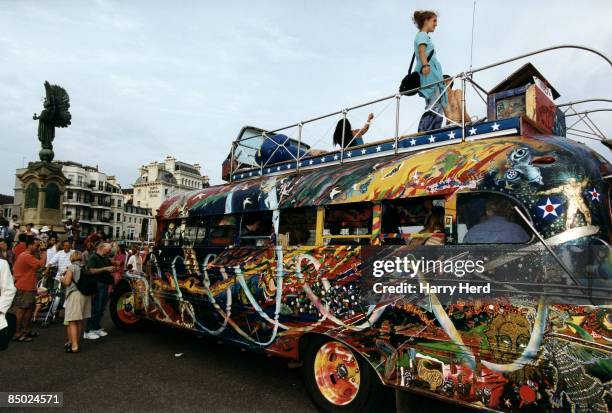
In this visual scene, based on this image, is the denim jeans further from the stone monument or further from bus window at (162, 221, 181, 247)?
the stone monument

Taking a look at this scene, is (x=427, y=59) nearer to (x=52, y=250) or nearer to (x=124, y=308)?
(x=124, y=308)

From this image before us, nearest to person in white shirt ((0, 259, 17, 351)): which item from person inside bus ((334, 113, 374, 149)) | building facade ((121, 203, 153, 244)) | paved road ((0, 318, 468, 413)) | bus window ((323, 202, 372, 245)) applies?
paved road ((0, 318, 468, 413))

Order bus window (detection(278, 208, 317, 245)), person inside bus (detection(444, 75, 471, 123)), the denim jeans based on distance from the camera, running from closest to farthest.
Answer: bus window (detection(278, 208, 317, 245)) < person inside bus (detection(444, 75, 471, 123)) < the denim jeans

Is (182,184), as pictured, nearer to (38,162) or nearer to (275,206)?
(38,162)

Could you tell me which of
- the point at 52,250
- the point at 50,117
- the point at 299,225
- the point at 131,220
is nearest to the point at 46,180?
the point at 50,117

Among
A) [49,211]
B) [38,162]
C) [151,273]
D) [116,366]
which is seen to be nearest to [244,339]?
[116,366]

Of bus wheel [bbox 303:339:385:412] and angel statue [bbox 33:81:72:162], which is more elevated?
angel statue [bbox 33:81:72:162]

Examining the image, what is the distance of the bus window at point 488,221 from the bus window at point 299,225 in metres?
1.81

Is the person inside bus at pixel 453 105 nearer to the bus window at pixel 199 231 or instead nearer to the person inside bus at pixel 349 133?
the person inside bus at pixel 349 133

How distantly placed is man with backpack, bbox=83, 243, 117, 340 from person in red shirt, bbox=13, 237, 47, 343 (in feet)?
3.17

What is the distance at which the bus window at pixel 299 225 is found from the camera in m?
4.83

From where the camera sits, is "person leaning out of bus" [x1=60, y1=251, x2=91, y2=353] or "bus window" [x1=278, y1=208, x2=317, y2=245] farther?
"person leaning out of bus" [x1=60, y1=251, x2=91, y2=353]

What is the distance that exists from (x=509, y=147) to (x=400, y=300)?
168cm

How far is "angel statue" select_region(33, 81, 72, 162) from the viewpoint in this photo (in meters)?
21.1
